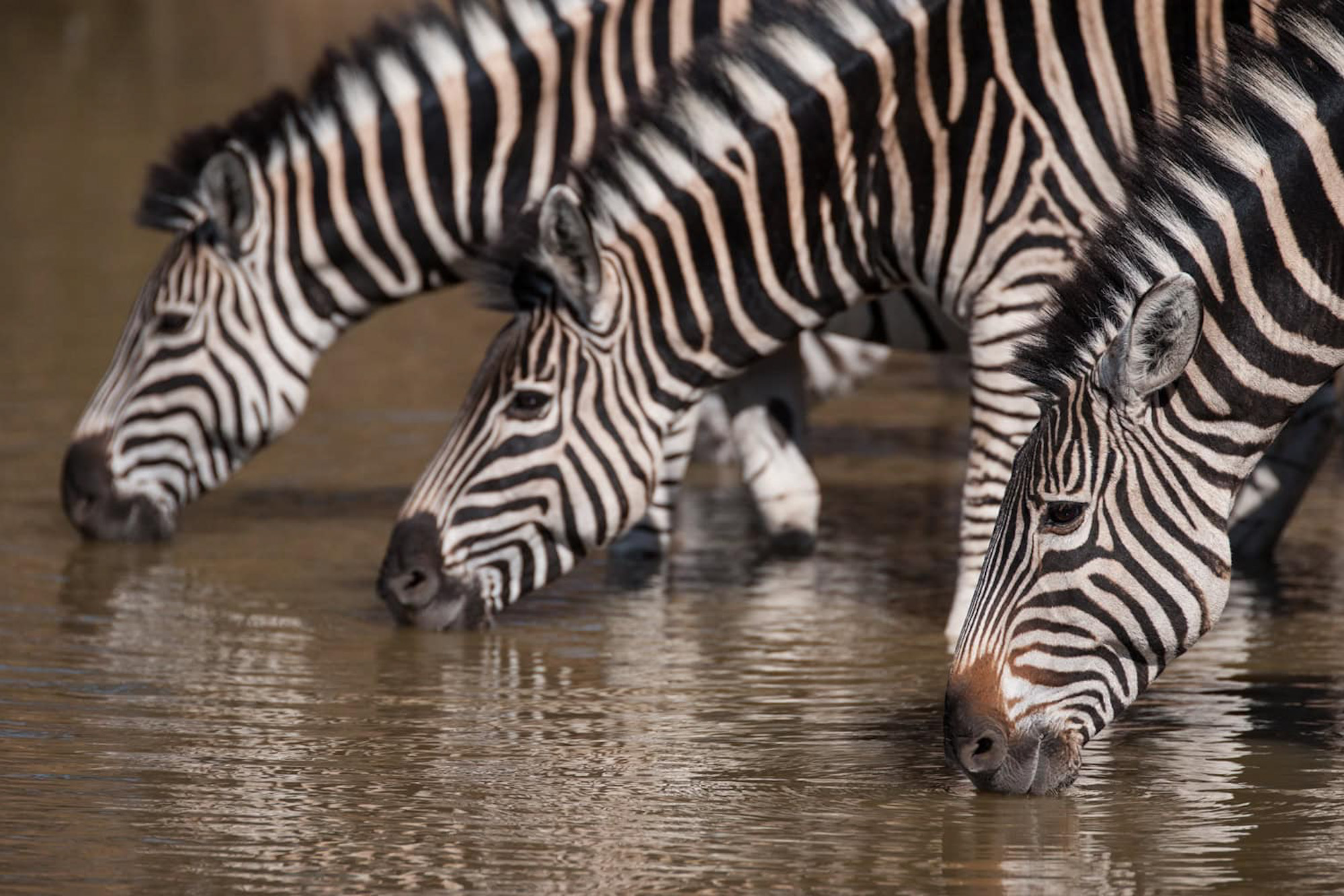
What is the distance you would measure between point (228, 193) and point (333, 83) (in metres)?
0.74

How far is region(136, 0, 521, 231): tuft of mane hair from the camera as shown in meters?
9.96

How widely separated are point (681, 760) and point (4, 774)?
6.19ft

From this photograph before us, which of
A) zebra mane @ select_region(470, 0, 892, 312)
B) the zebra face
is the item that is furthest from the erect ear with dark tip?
zebra mane @ select_region(470, 0, 892, 312)

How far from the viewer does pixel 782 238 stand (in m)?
8.16

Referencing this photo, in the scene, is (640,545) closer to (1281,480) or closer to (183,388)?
(183,388)

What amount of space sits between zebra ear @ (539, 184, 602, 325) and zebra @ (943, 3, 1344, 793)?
2291 millimetres

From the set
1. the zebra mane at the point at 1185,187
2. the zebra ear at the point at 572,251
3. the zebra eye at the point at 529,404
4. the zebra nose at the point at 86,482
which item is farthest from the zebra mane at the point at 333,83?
the zebra mane at the point at 1185,187

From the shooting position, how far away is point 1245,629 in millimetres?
8438

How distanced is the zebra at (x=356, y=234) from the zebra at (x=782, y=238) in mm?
1412

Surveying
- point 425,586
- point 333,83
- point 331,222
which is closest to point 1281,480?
point 425,586

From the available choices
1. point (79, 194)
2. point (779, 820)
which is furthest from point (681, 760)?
point (79, 194)

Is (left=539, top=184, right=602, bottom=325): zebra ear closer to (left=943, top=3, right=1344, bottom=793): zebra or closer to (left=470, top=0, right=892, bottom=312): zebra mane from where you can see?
(left=470, top=0, right=892, bottom=312): zebra mane

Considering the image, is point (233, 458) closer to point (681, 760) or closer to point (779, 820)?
point (681, 760)

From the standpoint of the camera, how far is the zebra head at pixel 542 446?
809 centimetres
